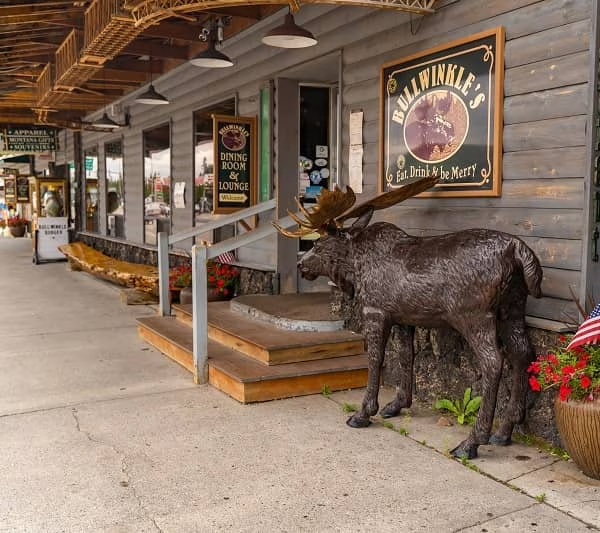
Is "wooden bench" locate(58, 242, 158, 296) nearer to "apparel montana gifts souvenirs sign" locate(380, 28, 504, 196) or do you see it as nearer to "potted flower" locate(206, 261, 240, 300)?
"potted flower" locate(206, 261, 240, 300)

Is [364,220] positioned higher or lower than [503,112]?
lower

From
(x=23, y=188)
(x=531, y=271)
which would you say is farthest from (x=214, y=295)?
(x=23, y=188)

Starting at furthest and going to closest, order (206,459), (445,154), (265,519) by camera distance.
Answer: (445,154) < (206,459) < (265,519)

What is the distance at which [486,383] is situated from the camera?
350cm

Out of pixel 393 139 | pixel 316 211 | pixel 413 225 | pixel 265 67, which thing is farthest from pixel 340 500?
pixel 265 67

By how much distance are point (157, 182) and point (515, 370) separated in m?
8.15

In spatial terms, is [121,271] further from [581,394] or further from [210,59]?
[581,394]

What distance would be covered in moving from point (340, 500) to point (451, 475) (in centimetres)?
65

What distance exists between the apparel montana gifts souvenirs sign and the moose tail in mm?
695

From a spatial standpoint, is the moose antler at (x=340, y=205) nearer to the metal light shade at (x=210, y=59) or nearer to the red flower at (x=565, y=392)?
the red flower at (x=565, y=392)

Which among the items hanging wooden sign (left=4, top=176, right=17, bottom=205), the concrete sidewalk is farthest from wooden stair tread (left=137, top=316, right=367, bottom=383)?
hanging wooden sign (left=4, top=176, right=17, bottom=205)

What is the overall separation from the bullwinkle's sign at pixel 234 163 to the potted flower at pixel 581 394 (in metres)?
4.56

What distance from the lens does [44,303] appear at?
29.2ft

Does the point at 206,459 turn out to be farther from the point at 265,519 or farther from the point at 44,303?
the point at 44,303
